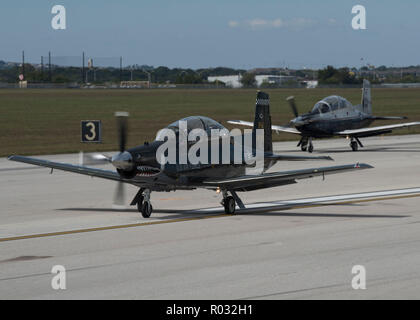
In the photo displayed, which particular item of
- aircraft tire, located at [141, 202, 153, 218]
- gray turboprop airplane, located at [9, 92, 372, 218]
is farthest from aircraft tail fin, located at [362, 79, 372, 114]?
aircraft tire, located at [141, 202, 153, 218]

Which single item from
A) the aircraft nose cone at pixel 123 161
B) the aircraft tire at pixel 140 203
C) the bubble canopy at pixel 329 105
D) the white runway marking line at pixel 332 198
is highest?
the bubble canopy at pixel 329 105

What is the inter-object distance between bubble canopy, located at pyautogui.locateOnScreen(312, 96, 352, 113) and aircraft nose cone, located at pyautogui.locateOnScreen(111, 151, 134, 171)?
64.7 feet

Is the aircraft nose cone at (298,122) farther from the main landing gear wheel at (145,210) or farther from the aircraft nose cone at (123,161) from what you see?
the aircraft nose cone at (123,161)

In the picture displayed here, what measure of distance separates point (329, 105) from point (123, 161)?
817 inches

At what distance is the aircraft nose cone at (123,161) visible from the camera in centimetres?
1470

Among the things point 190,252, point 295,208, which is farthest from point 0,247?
point 295,208

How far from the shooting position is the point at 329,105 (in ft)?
112

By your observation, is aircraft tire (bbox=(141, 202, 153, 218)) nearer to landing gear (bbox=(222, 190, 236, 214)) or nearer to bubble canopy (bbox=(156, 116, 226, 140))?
bubble canopy (bbox=(156, 116, 226, 140))

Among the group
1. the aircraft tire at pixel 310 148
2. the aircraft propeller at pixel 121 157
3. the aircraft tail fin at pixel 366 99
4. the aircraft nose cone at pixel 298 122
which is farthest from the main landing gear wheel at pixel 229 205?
the aircraft tail fin at pixel 366 99

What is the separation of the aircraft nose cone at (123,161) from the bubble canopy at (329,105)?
19.7 metres

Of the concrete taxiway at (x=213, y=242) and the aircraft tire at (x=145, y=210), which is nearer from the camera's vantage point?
the concrete taxiway at (x=213, y=242)

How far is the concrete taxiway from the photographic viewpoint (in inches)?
405
